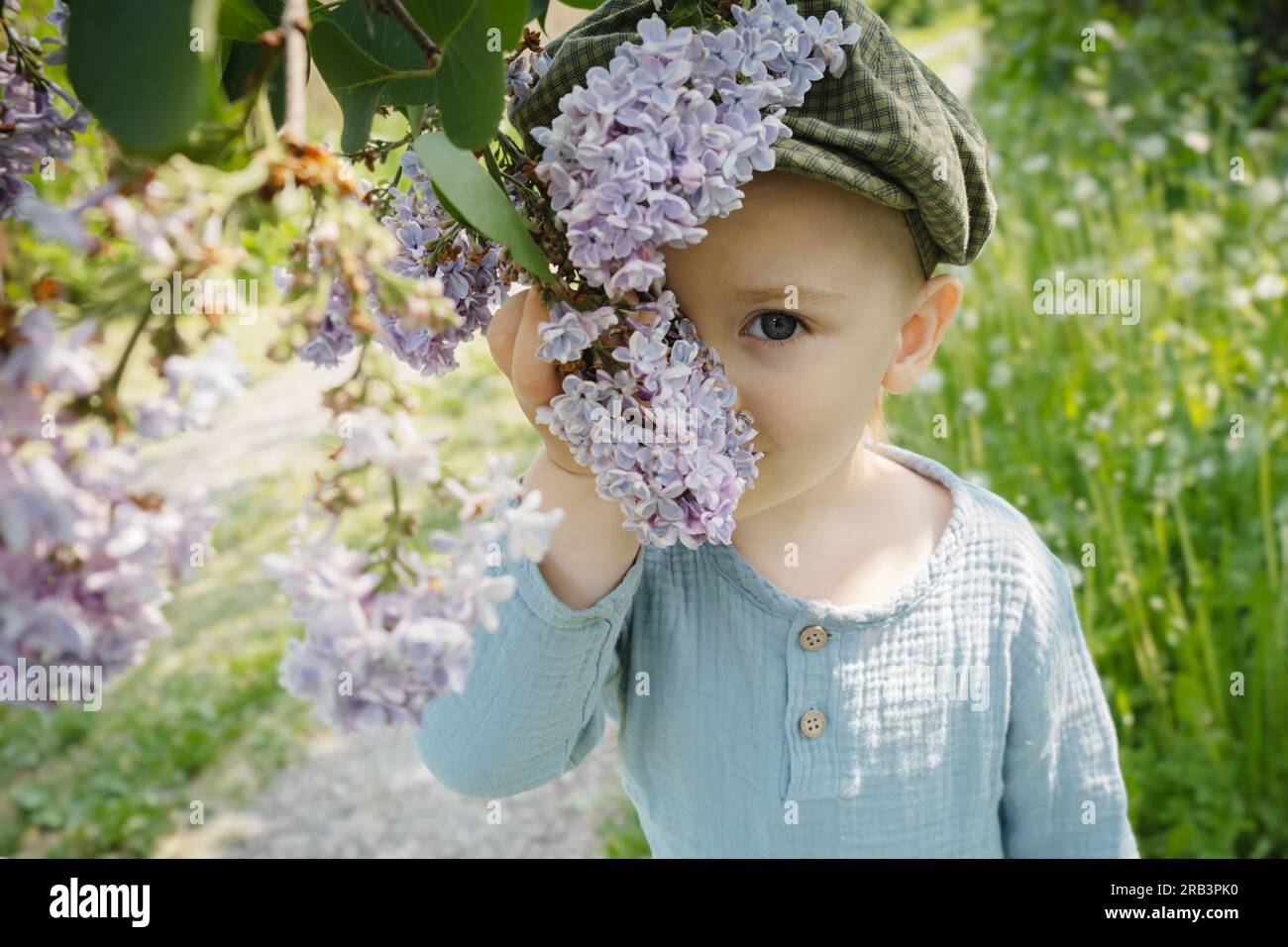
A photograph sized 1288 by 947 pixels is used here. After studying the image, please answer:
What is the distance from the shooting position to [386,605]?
43 centimetres

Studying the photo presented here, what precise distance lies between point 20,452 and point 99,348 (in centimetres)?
5

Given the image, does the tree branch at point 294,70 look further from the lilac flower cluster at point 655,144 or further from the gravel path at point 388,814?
the gravel path at point 388,814

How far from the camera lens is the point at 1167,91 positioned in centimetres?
376

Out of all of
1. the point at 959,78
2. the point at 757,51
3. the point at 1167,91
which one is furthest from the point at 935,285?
the point at 959,78

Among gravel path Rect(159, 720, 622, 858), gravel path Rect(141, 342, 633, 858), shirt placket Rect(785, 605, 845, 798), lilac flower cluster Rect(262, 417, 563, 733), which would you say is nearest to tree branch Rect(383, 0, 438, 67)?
lilac flower cluster Rect(262, 417, 563, 733)

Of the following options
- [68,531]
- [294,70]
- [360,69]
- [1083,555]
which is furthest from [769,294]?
[1083,555]

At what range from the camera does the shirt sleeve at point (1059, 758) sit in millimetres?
1141

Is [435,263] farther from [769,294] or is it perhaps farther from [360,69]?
[769,294]

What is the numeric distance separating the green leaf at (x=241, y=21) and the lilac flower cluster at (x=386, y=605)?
0.27 m

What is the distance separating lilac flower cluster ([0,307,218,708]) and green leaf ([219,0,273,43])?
264 mm

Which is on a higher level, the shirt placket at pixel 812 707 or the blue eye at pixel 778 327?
the blue eye at pixel 778 327

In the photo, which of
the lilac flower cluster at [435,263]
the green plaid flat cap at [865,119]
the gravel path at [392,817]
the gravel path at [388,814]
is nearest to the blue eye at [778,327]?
the green plaid flat cap at [865,119]

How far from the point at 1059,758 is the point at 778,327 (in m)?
0.61
